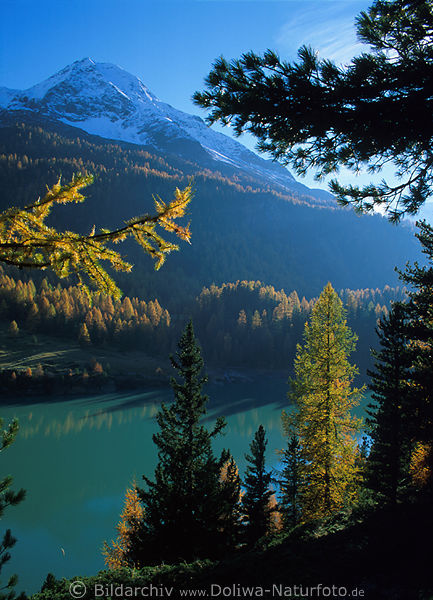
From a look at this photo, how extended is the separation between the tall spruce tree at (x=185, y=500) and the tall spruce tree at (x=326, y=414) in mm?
3202

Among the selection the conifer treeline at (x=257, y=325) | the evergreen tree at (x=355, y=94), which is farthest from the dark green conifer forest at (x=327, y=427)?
the conifer treeline at (x=257, y=325)

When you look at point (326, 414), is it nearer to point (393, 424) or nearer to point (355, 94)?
point (393, 424)

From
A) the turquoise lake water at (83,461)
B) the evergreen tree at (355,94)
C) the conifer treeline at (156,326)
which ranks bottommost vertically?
the turquoise lake water at (83,461)

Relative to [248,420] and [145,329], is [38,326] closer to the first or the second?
[145,329]

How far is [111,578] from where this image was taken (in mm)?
7223

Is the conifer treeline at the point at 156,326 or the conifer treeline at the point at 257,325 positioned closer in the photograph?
the conifer treeline at the point at 257,325

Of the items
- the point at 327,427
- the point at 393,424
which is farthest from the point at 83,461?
the point at 393,424

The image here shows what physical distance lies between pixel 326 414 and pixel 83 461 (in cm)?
3430

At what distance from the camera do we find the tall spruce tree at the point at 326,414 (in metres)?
11.7

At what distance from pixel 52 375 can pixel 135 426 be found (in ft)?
93.0

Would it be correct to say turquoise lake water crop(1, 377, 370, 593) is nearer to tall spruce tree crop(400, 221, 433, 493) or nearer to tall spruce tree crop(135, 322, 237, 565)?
tall spruce tree crop(135, 322, 237, 565)

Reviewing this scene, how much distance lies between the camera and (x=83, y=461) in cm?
3662
